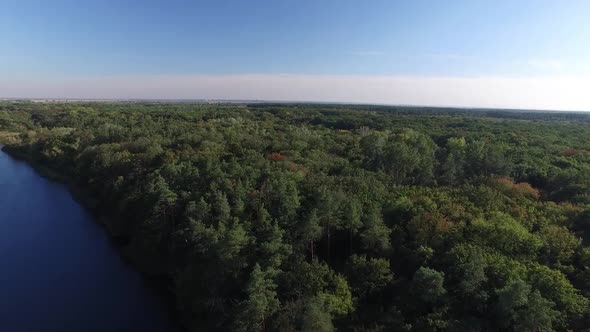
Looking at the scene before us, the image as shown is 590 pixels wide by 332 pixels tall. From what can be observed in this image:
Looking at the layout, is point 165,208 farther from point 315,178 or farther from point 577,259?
point 577,259

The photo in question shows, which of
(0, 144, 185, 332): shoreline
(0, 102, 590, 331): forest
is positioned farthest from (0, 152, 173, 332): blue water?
(0, 102, 590, 331): forest

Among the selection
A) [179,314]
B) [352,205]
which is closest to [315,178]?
[352,205]

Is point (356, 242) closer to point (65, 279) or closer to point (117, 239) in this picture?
point (65, 279)

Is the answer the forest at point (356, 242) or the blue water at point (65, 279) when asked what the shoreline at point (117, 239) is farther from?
the blue water at point (65, 279)

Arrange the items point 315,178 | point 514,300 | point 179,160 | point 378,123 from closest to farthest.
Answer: point 514,300 → point 315,178 → point 179,160 → point 378,123

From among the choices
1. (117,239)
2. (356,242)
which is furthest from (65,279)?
(356,242)

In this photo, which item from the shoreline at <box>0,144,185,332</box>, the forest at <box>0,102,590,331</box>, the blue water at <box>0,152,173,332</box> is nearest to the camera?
the forest at <box>0,102,590,331</box>

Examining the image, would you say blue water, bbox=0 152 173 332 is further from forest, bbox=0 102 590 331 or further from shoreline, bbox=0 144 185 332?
forest, bbox=0 102 590 331

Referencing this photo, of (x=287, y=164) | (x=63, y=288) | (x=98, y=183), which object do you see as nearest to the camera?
(x=63, y=288)
